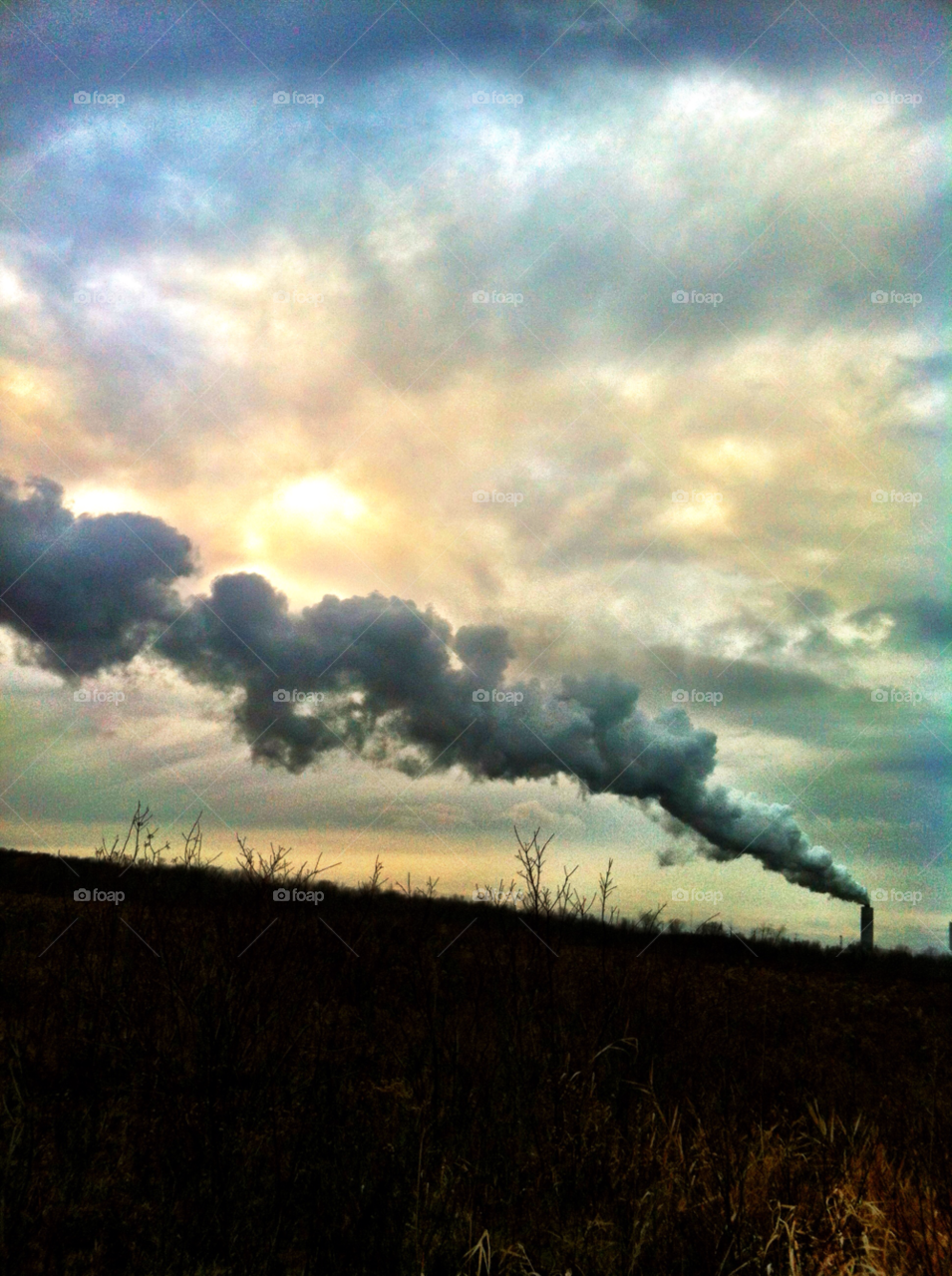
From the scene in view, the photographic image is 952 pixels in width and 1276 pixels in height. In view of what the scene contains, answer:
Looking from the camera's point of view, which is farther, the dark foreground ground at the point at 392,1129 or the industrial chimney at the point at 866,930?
the industrial chimney at the point at 866,930

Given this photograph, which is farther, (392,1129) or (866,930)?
(866,930)

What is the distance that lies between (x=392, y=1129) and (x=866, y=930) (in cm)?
3004

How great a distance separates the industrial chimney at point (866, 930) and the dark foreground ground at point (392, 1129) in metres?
22.6

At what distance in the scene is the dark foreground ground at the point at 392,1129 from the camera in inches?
224

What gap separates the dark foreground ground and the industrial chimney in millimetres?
22600

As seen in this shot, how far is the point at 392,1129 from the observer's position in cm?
731

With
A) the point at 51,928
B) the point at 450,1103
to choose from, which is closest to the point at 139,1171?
the point at 450,1103

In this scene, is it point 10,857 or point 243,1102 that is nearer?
point 243,1102

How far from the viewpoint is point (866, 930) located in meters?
33.7

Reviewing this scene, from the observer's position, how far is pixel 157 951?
8891 mm

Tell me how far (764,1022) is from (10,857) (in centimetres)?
1862

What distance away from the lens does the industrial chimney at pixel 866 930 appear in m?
33.4

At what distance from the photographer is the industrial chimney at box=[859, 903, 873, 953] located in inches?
1315

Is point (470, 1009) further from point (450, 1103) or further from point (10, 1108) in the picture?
point (10, 1108)
